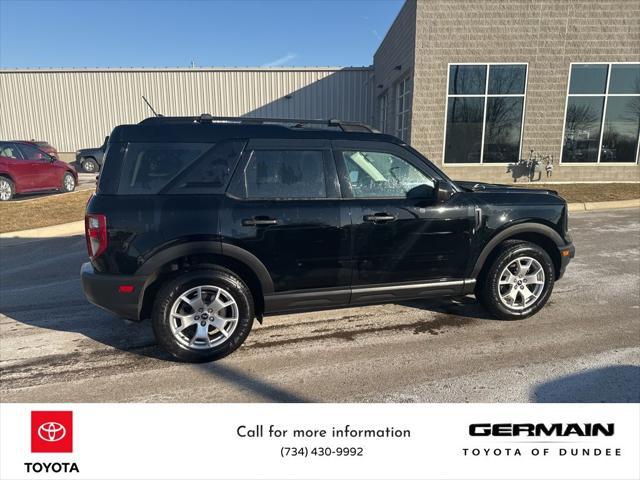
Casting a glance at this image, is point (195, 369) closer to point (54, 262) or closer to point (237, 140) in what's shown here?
point (237, 140)

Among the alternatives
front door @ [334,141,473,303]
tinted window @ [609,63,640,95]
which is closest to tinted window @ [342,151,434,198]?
front door @ [334,141,473,303]

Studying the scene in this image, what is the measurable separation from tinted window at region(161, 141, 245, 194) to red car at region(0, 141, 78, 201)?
10923 millimetres

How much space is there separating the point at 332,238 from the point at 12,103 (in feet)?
105

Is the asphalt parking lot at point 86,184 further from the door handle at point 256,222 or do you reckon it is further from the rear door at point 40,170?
the door handle at point 256,222

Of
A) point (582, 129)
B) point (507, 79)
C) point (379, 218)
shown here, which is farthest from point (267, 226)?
point (582, 129)

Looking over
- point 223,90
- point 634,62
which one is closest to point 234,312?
point 634,62

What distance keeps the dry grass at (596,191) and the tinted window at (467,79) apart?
3787mm

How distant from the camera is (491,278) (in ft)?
12.5

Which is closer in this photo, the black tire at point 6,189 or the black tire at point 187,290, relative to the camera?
the black tire at point 187,290

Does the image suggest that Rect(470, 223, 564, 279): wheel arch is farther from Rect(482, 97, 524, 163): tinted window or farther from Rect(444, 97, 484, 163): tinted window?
Rect(482, 97, 524, 163): tinted window

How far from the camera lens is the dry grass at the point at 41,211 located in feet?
28.3

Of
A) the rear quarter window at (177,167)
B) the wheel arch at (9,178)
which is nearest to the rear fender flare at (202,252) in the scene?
the rear quarter window at (177,167)

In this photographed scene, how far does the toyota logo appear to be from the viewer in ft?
7.83

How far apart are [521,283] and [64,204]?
11063mm
